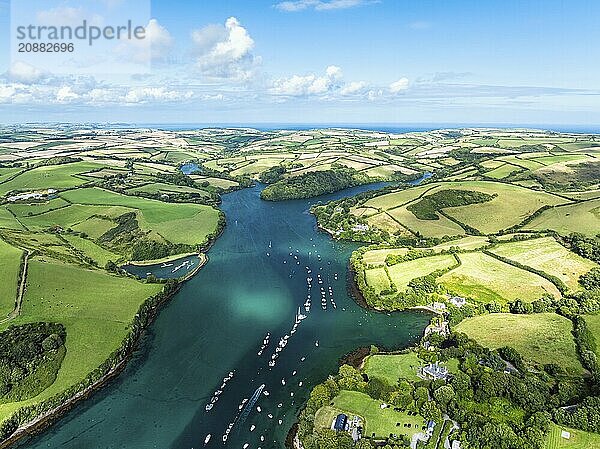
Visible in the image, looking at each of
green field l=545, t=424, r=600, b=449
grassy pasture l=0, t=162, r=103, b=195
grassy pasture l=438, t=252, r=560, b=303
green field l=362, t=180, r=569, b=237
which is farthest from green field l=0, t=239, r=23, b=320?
green field l=362, t=180, r=569, b=237

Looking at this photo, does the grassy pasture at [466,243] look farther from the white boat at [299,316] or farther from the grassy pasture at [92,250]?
the grassy pasture at [92,250]

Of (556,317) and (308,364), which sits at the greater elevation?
(556,317)

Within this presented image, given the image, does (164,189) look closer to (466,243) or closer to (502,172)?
(466,243)

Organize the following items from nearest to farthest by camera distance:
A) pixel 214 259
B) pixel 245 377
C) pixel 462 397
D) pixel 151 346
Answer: pixel 462 397 < pixel 245 377 < pixel 151 346 < pixel 214 259

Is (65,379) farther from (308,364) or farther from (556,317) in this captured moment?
(556,317)

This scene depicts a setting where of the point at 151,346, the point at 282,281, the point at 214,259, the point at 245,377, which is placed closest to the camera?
the point at 245,377

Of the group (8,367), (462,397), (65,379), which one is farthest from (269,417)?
(8,367)

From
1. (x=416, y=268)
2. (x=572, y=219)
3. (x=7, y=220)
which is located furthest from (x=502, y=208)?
(x=7, y=220)
